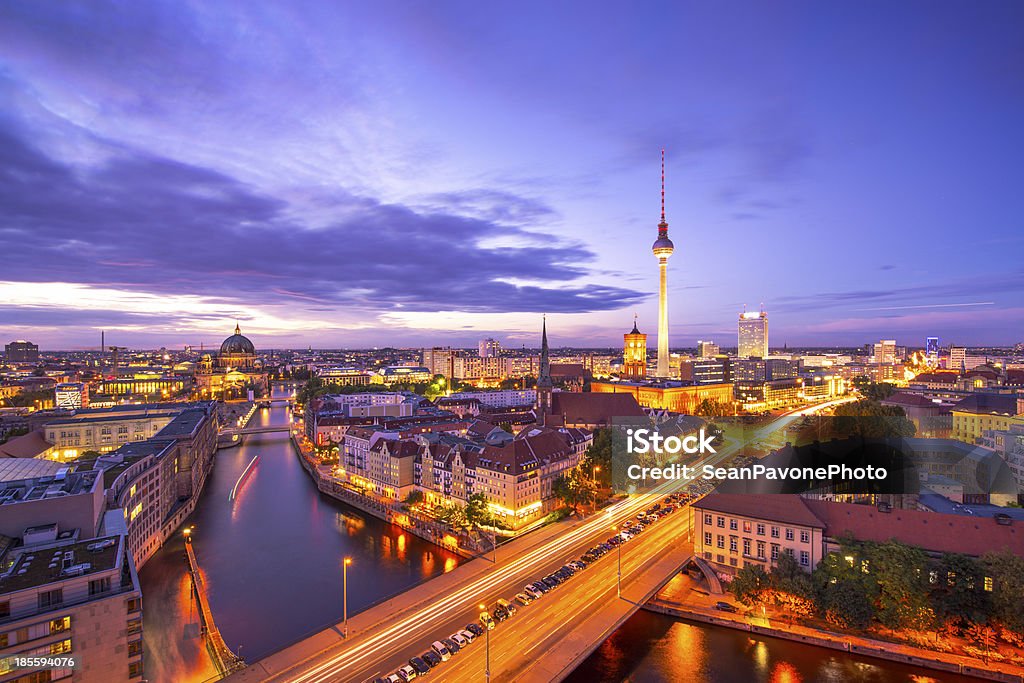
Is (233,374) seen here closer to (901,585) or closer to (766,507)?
(766,507)

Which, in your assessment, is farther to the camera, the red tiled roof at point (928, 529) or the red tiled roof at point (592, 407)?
the red tiled roof at point (592, 407)

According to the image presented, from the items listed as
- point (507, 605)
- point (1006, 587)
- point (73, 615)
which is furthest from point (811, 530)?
point (73, 615)

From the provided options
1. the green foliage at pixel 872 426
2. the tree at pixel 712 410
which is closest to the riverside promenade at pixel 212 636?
the green foliage at pixel 872 426

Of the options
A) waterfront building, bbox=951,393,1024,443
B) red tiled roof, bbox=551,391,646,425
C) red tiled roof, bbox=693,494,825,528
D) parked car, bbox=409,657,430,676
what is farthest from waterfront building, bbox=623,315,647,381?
parked car, bbox=409,657,430,676

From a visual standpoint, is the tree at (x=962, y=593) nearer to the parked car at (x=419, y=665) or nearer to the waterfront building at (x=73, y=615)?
the parked car at (x=419, y=665)

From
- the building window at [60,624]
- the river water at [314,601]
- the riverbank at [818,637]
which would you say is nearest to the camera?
the building window at [60,624]

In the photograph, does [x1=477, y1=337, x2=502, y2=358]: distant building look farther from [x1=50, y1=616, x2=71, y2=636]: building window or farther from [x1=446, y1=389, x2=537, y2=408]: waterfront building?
[x1=50, y1=616, x2=71, y2=636]: building window
